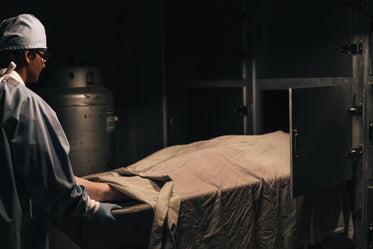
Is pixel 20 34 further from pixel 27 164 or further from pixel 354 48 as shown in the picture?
pixel 354 48

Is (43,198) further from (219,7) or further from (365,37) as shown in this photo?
(219,7)

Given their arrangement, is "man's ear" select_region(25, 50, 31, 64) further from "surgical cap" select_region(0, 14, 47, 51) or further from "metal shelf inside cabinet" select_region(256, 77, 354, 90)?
"metal shelf inside cabinet" select_region(256, 77, 354, 90)

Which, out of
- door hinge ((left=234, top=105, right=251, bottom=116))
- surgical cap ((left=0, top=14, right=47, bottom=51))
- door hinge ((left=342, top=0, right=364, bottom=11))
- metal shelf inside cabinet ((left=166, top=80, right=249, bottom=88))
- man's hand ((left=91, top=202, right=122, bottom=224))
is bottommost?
man's hand ((left=91, top=202, right=122, bottom=224))

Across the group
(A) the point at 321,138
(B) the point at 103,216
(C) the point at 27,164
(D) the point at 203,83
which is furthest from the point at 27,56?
(D) the point at 203,83

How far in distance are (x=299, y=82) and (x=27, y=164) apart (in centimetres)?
188

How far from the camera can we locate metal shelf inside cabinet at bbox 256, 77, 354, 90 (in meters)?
2.58

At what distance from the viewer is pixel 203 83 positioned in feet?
12.1

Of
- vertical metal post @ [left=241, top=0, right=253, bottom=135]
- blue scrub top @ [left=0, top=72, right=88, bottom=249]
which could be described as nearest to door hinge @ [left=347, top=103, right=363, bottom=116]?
vertical metal post @ [left=241, top=0, right=253, bottom=135]

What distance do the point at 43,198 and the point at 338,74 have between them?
1807 mm

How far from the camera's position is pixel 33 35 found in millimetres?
1741

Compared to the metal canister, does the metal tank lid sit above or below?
above

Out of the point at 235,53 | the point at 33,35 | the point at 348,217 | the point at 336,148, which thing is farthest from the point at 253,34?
the point at 33,35

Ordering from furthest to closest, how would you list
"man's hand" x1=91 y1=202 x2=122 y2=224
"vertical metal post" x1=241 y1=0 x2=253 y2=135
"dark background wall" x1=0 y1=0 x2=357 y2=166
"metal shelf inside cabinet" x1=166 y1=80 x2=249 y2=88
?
1. "metal shelf inside cabinet" x1=166 y1=80 x2=249 y2=88
2. "vertical metal post" x1=241 y1=0 x2=253 y2=135
3. "dark background wall" x1=0 y1=0 x2=357 y2=166
4. "man's hand" x1=91 y1=202 x2=122 y2=224

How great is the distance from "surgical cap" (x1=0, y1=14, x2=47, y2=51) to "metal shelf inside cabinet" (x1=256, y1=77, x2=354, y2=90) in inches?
66.2
